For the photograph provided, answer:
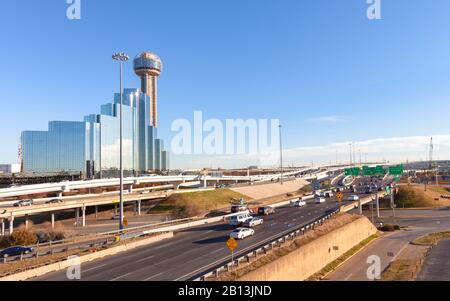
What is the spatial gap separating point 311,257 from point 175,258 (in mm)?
11423

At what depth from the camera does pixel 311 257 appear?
2894cm

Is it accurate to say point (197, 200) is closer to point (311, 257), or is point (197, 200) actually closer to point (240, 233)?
point (240, 233)

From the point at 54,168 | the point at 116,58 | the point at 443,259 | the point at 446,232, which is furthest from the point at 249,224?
the point at 54,168

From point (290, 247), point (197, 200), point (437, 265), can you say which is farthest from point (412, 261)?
point (197, 200)

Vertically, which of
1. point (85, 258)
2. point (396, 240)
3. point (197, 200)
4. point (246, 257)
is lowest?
point (396, 240)

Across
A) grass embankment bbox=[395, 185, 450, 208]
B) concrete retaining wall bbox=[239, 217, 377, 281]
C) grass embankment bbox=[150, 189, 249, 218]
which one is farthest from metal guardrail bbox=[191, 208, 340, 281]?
grass embankment bbox=[395, 185, 450, 208]

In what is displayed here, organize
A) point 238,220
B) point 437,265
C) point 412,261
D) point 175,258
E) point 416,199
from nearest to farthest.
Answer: point 175,258 → point 437,265 → point 412,261 → point 238,220 → point 416,199

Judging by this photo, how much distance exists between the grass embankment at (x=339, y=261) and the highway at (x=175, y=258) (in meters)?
5.44

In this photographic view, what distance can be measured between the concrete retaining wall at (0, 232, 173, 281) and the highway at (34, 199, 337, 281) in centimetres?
60

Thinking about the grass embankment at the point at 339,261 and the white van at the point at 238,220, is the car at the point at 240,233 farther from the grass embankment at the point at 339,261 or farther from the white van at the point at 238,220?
the grass embankment at the point at 339,261

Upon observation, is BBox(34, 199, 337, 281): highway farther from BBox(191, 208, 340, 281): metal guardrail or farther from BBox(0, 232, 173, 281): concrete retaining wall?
BBox(191, 208, 340, 281): metal guardrail

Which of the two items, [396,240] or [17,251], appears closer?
[17,251]

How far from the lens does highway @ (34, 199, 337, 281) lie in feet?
70.2
